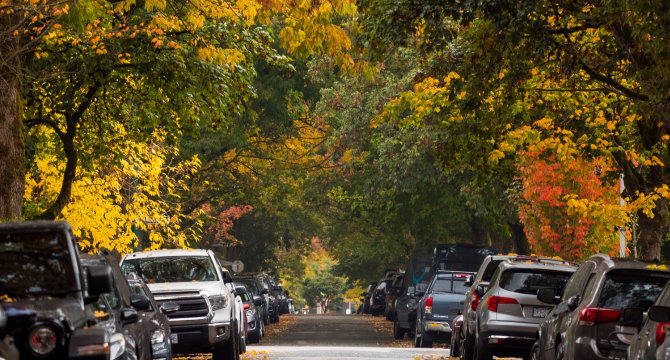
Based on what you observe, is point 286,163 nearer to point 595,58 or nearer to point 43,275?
point 595,58

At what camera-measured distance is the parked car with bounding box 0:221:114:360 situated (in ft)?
20.1

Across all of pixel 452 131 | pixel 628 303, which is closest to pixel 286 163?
pixel 452 131

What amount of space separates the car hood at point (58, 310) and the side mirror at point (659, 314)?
408 cm

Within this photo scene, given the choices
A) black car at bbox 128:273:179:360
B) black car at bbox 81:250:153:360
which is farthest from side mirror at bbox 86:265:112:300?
black car at bbox 128:273:179:360

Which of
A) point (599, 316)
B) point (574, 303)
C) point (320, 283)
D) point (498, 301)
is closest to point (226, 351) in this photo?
point (498, 301)

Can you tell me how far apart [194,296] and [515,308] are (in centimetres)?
501

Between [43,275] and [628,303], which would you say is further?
Answer: [628,303]

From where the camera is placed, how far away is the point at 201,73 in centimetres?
1513

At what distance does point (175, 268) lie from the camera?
15336 mm

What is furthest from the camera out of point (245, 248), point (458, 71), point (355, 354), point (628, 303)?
point (245, 248)

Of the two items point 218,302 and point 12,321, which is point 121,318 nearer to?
point 12,321

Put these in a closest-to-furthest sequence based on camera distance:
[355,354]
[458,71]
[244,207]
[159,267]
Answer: [458,71]
[159,267]
[355,354]
[244,207]

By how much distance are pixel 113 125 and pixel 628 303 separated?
1207cm

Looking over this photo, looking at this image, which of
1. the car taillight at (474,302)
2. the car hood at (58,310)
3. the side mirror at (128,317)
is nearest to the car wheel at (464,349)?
the car taillight at (474,302)
